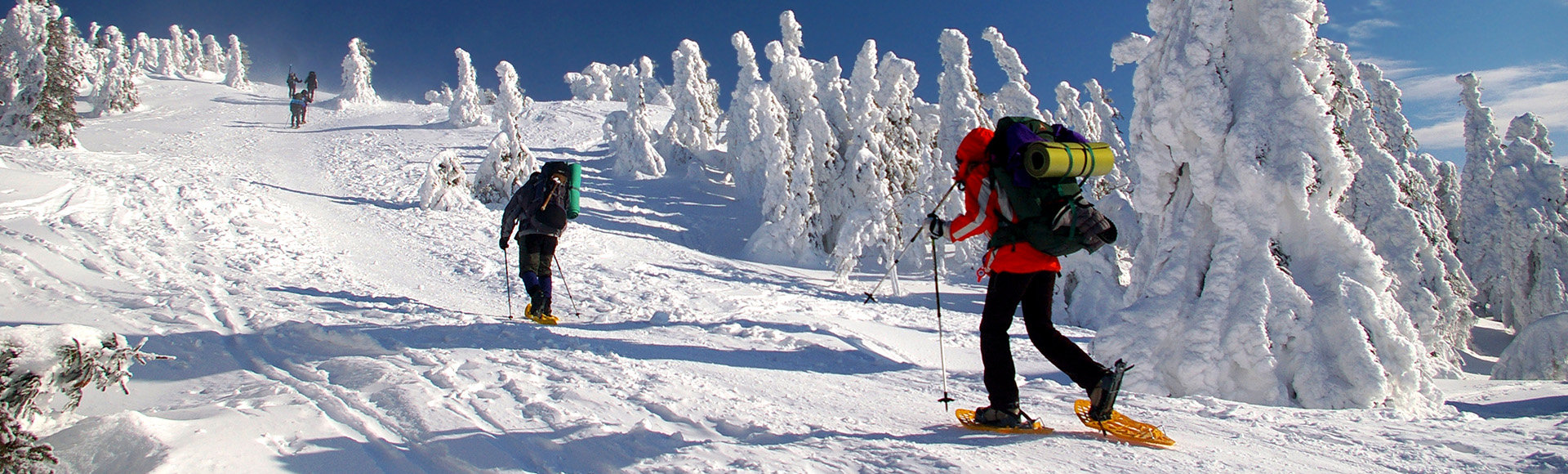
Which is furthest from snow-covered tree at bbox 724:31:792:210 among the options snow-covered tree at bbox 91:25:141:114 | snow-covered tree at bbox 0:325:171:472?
snow-covered tree at bbox 91:25:141:114

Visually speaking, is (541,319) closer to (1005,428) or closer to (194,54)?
(1005,428)

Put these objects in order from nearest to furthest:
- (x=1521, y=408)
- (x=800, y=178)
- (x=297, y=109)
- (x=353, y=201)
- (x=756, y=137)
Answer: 1. (x=1521, y=408)
2. (x=353, y=201)
3. (x=800, y=178)
4. (x=756, y=137)
5. (x=297, y=109)

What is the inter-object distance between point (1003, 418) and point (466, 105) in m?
37.9

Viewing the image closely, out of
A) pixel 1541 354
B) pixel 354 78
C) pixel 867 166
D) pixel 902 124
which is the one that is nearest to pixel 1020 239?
pixel 1541 354

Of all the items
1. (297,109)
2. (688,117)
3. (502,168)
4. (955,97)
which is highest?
(688,117)

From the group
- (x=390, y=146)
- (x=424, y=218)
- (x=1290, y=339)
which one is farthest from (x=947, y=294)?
(x=390, y=146)

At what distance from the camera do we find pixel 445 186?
16875 millimetres

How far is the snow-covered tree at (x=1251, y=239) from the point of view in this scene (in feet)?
20.4

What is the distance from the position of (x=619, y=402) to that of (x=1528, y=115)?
3069 cm

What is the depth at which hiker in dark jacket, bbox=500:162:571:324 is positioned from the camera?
6.93 meters

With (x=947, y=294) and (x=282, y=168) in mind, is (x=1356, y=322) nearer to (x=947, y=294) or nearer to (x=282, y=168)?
(x=947, y=294)

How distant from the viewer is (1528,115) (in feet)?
71.3

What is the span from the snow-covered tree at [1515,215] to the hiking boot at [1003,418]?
28506 millimetres

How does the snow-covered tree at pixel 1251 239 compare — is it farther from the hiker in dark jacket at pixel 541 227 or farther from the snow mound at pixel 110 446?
the snow mound at pixel 110 446
